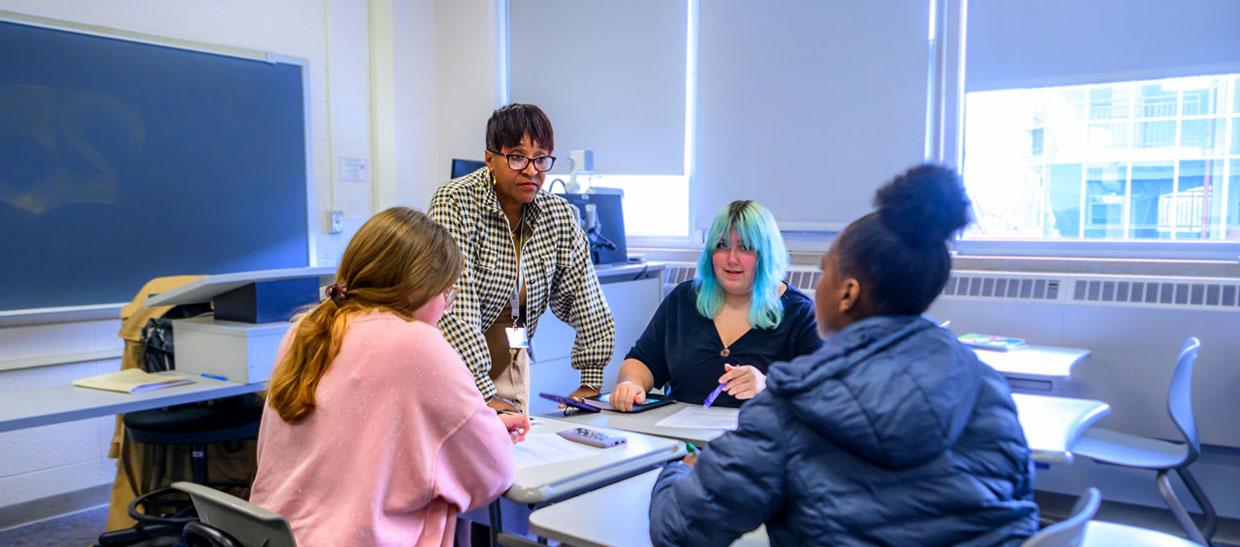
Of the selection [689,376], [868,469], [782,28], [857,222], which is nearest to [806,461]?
[868,469]

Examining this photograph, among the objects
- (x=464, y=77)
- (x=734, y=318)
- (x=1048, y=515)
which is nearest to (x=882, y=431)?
(x=734, y=318)

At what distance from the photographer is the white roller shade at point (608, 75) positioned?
471cm

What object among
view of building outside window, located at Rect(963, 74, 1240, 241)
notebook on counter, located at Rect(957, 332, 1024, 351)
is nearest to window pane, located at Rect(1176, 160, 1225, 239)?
view of building outside window, located at Rect(963, 74, 1240, 241)

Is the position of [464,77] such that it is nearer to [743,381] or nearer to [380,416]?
[743,381]

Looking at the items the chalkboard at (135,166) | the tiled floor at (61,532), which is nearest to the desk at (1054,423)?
the tiled floor at (61,532)

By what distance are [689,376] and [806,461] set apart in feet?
4.31

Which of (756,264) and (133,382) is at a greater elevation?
(756,264)

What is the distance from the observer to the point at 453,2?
534 cm

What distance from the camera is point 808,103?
13.9 ft

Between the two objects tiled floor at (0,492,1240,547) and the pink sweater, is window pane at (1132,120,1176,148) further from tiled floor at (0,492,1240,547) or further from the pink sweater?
the pink sweater

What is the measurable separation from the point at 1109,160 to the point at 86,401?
12.7ft

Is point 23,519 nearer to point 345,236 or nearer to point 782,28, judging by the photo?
point 345,236

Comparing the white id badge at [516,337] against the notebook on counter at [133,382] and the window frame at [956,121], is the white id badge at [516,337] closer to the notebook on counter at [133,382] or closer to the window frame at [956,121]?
the notebook on counter at [133,382]

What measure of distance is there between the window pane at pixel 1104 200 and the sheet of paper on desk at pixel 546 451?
112 inches
